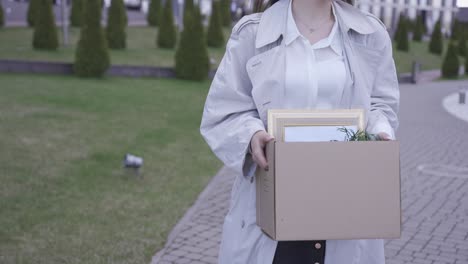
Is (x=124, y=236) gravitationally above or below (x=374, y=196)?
below

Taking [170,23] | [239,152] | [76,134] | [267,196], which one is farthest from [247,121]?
[170,23]

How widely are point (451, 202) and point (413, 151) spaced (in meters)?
3.28

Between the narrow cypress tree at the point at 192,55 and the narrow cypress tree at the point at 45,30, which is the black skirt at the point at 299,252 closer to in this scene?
the narrow cypress tree at the point at 192,55

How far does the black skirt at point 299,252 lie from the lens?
2305mm

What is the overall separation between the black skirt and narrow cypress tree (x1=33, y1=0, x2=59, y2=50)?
1753 cm

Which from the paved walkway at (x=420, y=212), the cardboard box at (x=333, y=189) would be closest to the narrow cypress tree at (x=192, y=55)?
the paved walkway at (x=420, y=212)

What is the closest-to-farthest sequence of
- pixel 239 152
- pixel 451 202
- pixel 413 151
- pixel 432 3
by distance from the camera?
pixel 239 152, pixel 451 202, pixel 413 151, pixel 432 3

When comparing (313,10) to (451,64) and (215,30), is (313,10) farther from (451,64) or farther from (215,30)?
(451,64)

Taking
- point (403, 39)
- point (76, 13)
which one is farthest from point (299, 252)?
point (403, 39)

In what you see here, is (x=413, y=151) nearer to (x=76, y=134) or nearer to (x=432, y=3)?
(x=76, y=134)

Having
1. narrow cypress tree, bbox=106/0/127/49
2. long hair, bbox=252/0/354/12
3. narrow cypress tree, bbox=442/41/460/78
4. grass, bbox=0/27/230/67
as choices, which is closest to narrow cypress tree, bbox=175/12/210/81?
grass, bbox=0/27/230/67

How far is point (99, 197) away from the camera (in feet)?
21.5

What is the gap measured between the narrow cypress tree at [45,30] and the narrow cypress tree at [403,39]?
20012mm

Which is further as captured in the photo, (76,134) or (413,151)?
(413,151)
